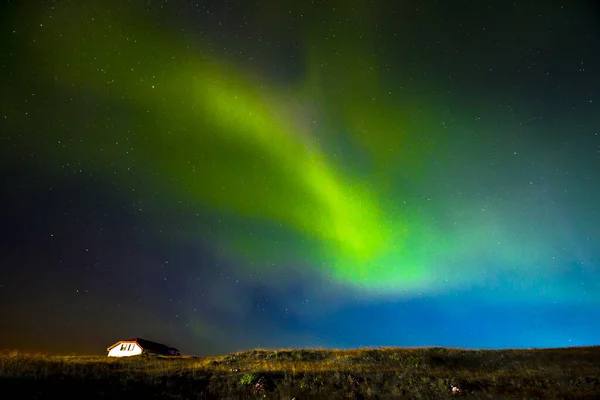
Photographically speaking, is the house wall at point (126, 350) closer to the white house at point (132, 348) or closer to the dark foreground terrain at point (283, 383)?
the white house at point (132, 348)

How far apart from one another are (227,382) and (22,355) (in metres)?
14.0

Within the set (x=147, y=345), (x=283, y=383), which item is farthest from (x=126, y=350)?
(x=283, y=383)

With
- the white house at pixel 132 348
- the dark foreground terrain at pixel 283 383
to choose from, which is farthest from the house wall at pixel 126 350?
the dark foreground terrain at pixel 283 383

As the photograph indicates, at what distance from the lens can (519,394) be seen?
1672 centimetres

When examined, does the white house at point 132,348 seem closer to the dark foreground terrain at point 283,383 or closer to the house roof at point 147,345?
the house roof at point 147,345

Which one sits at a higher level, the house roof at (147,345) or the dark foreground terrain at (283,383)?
the house roof at (147,345)

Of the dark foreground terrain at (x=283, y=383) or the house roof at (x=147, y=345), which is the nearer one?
the dark foreground terrain at (x=283, y=383)

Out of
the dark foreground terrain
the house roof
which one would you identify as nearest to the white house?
the house roof

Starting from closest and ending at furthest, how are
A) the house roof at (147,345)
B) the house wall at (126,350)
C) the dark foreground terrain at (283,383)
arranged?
the dark foreground terrain at (283,383) < the house wall at (126,350) < the house roof at (147,345)

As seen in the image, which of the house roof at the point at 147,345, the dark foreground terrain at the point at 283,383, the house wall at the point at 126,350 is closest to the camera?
the dark foreground terrain at the point at 283,383

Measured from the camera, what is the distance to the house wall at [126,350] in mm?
59366

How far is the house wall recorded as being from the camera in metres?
59.4

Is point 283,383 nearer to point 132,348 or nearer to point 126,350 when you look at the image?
point 132,348

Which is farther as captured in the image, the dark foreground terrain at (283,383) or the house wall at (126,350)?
the house wall at (126,350)
